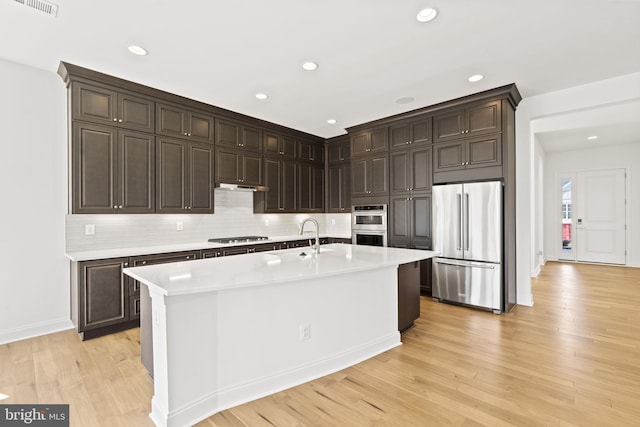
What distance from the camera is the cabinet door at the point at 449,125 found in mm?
4281

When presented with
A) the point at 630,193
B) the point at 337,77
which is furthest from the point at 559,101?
the point at 630,193

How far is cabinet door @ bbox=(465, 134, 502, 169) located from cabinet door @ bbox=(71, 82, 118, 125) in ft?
14.8

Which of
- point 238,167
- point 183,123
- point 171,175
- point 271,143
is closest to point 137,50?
point 183,123

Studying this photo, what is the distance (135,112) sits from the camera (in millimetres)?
3709

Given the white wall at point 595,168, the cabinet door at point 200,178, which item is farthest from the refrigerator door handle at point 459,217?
the white wall at point 595,168

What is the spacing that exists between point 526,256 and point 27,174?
613 cm

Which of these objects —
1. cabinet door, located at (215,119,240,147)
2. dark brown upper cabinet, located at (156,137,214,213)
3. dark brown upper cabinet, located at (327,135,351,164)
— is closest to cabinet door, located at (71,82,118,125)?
dark brown upper cabinet, located at (156,137,214,213)

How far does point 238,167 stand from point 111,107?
1.80 m

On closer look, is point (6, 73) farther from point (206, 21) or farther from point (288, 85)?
point (288, 85)

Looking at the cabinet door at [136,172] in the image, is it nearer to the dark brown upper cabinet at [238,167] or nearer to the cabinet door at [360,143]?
the dark brown upper cabinet at [238,167]

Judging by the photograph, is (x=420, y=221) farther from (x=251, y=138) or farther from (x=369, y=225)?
(x=251, y=138)

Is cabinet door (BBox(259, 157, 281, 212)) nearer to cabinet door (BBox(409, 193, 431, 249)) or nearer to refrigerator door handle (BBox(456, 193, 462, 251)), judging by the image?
cabinet door (BBox(409, 193, 431, 249))

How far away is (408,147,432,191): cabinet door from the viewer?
4641 mm

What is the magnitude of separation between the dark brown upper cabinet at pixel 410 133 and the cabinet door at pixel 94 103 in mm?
3905
